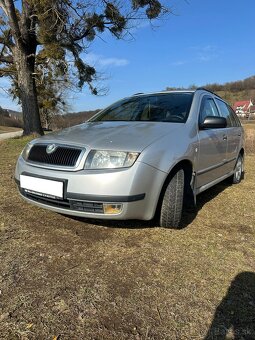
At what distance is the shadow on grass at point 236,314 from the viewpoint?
1985 mm

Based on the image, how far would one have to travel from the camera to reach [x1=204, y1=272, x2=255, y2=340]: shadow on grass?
6.51 ft

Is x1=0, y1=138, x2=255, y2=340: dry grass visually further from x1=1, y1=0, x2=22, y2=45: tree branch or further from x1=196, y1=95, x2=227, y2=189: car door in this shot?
x1=1, y1=0, x2=22, y2=45: tree branch

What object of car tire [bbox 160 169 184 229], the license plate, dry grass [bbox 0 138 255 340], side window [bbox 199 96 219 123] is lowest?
dry grass [bbox 0 138 255 340]

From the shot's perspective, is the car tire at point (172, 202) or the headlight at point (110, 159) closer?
the headlight at point (110, 159)

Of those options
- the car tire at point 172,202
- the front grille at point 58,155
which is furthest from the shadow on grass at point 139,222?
the front grille at point 58,155

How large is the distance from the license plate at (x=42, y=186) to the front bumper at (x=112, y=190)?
0.15 feet

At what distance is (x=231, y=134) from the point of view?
507 centimetres

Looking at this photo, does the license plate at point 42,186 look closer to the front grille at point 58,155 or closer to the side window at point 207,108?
the front grille at point 58,155

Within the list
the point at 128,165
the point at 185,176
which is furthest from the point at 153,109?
the point at 128,165

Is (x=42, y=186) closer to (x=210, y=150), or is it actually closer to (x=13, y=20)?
(x=210, y=150)

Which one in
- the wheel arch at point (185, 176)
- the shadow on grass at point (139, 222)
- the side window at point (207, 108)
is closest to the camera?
the wheel arch at point (185, 176)

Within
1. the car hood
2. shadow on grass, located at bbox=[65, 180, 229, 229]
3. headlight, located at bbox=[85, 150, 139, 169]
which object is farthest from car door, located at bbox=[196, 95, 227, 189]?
headlight, located at bbox=[85, 150, 139, 169]

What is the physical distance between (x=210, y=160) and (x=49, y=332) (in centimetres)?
281

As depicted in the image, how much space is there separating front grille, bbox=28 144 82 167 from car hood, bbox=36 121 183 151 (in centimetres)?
8
